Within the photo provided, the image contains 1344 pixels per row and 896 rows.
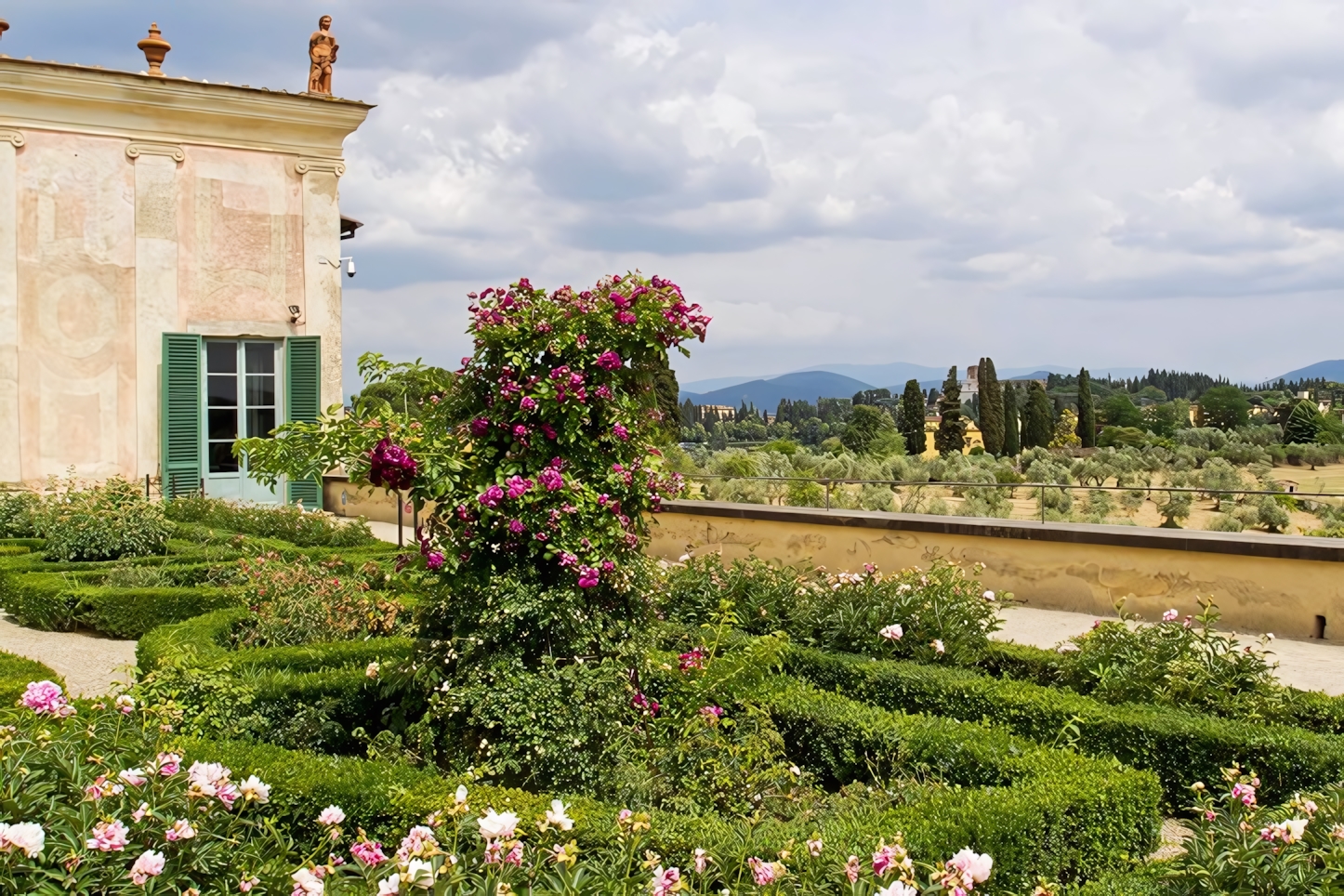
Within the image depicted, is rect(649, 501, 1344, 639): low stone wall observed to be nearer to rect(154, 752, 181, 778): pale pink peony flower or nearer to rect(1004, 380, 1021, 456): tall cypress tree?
rect(154, 752, 181, 778): pale pink peony flower

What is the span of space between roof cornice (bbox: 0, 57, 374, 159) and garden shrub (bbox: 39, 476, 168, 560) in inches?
246

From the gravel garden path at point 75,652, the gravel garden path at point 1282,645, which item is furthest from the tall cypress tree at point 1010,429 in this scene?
the gravel garden path at point 75,652

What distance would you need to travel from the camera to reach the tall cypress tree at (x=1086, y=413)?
37219 mm

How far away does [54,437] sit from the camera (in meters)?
14.1

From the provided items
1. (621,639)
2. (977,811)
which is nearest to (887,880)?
(977,811)

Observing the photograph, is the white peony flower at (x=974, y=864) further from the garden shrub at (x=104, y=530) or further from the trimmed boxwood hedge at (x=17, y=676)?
the garden shrub at (x=104, y=530)

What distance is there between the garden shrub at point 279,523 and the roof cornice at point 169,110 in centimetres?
530

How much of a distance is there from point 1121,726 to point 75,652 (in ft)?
21.7

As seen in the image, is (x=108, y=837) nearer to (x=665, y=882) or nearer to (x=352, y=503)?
(x=665, y=882)

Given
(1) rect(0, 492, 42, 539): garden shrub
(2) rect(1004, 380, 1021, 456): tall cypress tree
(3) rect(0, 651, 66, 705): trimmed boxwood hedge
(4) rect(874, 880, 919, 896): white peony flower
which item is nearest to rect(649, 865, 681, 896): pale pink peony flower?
(4) rect(874, 880, 919, 896): white peony flower

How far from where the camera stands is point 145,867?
7.97ft

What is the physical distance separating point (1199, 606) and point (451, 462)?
20.3 ft

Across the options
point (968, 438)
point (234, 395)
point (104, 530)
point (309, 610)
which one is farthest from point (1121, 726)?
point (968, 438)

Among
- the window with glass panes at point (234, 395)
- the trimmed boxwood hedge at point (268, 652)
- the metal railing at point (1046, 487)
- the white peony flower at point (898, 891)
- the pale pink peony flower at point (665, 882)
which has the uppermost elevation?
the window with glass panes at point (234, 395)
